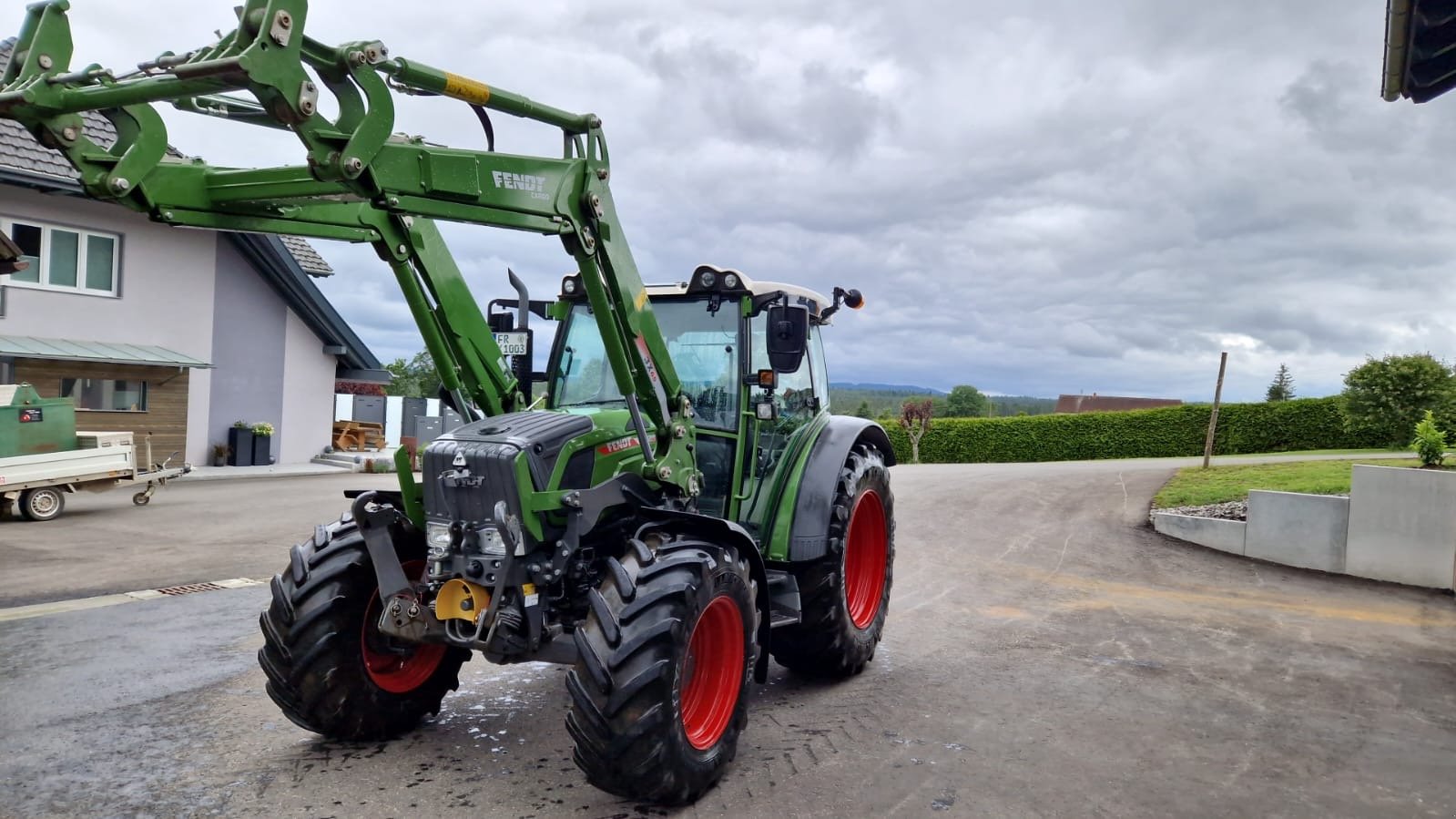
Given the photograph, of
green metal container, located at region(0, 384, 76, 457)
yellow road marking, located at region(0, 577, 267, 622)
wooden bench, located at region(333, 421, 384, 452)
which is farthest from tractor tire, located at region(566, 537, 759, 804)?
wooden bench, located at region(333, 421, 384, 452)

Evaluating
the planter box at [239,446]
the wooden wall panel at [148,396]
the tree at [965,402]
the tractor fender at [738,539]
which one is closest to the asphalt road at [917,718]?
the tractor fender at [738,539]

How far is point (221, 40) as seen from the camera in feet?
10.9

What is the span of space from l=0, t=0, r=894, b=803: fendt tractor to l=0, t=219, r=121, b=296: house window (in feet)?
49.9

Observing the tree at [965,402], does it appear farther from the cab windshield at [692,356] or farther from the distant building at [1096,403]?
the cab windshield at [692,356]

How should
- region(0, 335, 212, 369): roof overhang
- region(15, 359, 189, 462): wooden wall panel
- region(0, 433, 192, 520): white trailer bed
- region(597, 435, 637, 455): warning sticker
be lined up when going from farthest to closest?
region(15, 359, 189, 462): wooden wall panel, region(0, 335, 212, 369): roof overhang, region(0, 433, 192, 520): white trailer bed, region(597, 435, 637, 455): warning sticker

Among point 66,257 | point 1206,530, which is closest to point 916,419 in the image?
point 1206,530

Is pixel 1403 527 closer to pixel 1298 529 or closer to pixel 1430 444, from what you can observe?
pixel 1298 529

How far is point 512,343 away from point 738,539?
178cm

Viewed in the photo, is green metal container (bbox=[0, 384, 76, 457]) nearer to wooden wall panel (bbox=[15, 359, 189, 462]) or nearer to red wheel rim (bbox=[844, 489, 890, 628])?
wooden wall panel (bbox=[15, 359, 189, 462])

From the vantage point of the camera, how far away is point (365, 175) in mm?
3643

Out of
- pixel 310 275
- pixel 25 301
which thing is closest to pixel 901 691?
pixel 25 301

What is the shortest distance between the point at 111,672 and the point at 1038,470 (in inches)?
669

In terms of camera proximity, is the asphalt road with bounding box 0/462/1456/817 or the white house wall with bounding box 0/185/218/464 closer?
the asphalt road with bounding box 0/462/1456/817

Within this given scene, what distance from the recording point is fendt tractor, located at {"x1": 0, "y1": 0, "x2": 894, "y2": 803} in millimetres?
3570
